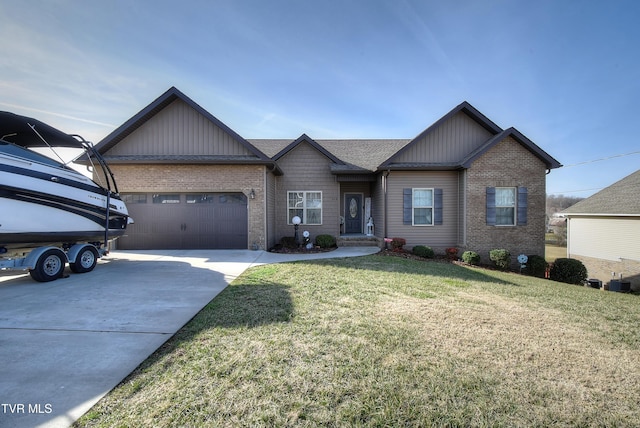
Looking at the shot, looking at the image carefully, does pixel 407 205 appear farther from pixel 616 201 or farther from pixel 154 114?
pixel 616 201

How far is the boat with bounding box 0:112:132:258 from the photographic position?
18.0ft

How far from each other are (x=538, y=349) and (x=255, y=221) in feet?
30.7

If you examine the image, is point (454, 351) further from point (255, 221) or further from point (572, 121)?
point (572, 121)

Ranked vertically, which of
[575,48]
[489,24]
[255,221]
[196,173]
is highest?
[575,48]

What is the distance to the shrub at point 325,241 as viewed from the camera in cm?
1180

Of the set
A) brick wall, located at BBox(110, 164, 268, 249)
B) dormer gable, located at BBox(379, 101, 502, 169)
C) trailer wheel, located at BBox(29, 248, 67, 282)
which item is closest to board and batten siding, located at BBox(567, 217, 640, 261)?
dormer gable, located at BBox(379, 101, 502, 169)

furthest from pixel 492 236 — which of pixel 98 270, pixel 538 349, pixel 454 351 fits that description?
pixel 98 270

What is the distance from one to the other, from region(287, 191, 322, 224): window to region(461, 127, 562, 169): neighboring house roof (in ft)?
21.2

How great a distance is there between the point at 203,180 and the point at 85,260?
15.8 ft

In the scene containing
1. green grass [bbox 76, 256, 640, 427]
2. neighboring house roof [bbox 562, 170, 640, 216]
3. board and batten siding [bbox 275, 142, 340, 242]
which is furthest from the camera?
neighboring house roof [bbox 562, 170, 640, 216]

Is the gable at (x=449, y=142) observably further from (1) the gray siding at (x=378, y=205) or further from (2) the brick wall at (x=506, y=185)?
(1) the gray siding at (x=378, y=205)

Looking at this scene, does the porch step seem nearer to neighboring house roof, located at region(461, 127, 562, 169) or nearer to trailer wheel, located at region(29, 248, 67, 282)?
neighboring house roof, located at region(461, 127, 562, 169)

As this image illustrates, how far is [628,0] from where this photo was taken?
9.17 meters

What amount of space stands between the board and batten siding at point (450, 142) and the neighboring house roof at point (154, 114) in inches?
249
